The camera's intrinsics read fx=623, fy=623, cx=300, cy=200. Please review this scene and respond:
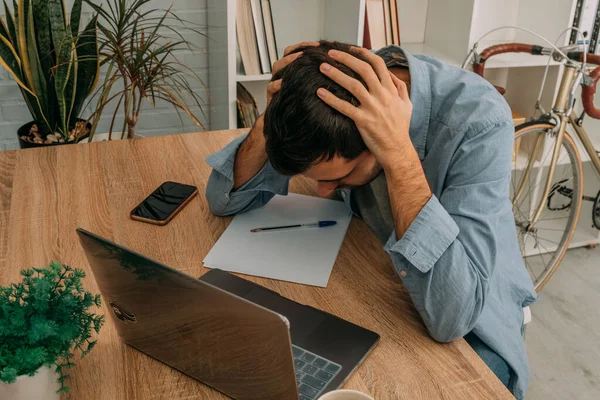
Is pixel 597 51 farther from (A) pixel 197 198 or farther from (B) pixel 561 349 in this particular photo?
(A) pixel 197 198

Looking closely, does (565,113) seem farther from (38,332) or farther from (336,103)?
(38,332)

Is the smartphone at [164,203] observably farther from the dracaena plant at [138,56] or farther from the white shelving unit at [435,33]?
the white shelving unit at [435,33]

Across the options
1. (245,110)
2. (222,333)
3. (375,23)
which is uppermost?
(375,23)

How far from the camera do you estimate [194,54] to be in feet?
8.50

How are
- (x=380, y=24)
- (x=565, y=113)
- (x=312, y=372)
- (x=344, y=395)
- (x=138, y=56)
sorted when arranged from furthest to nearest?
(x=380, y=24)
(x=565, y=113)
(x=138, y=56)
(x=312, y=372)
(x=344, y=395)

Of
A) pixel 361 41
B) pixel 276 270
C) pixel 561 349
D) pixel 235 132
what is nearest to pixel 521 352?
pixel 276 270

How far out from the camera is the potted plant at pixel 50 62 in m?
2.01

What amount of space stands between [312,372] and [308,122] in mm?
384

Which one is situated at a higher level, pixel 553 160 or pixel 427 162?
pixel 427 162

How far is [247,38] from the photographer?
7.64 ft

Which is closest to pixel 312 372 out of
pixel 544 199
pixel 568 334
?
pixel 544 199

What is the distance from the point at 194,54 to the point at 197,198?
1358 mm

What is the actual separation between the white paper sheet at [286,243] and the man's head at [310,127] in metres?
0.18

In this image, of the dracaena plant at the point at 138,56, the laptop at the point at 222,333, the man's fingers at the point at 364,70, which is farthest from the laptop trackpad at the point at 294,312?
the dracaena plant at the point at 138,56
